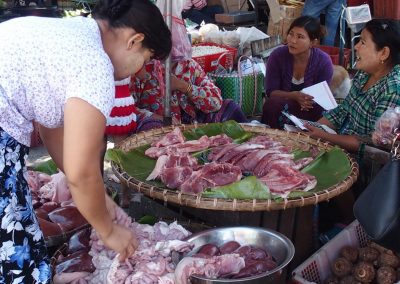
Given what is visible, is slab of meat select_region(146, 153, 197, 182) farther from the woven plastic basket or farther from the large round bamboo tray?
the woven plastic basket

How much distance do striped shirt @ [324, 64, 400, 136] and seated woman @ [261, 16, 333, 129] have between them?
2.22 ft

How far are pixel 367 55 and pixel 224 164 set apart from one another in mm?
1450

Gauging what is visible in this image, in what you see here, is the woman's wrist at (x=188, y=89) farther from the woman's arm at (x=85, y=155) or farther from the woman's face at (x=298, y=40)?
the woman's arm at (x=85, y=155)

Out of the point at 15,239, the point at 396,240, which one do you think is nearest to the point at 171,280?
the point at 15,239

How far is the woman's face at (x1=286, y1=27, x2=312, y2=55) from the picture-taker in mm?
4633

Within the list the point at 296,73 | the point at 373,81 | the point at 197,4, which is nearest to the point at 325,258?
the point at 373,81

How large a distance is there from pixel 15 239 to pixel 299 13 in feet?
25.7

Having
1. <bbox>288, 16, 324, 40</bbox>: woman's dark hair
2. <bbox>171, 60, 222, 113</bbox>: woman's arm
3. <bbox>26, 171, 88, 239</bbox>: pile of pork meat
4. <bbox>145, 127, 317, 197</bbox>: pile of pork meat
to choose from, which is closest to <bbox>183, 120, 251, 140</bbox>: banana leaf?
<bbox>145, 127, 317, 197</bbox>: pile of pork meat

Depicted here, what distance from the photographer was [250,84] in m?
5.54

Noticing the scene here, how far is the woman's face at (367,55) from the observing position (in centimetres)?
347

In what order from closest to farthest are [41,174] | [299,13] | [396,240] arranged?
[396,240] < [41,174] < [299,13]

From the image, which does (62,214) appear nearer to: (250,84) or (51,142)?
(51,142)

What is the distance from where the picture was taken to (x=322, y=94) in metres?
4.50

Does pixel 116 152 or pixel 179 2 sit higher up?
pixel 179 2
